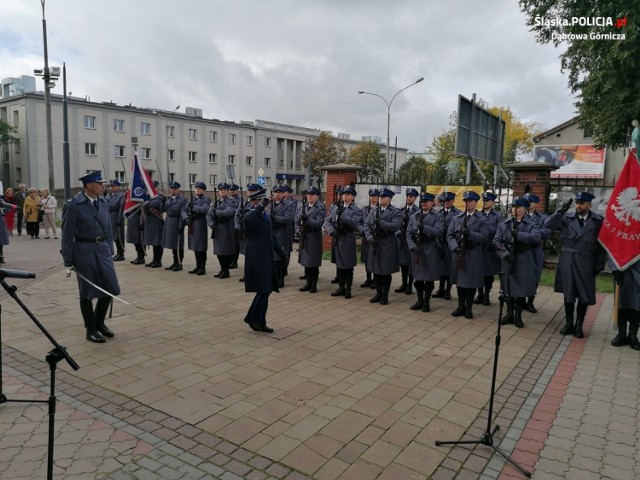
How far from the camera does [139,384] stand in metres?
4.75

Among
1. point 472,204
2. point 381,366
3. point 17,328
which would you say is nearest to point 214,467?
point 381,366

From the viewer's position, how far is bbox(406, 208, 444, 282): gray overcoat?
26.1 feet

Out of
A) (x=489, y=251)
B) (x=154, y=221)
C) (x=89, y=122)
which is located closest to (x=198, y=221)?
(x=154, y=221)

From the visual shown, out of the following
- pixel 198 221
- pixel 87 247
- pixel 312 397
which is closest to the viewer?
pixel 312 397

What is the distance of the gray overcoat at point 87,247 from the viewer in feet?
18.8

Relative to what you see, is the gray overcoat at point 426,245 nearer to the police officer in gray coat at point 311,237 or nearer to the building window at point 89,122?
the police officer in gray coat at point 311,237

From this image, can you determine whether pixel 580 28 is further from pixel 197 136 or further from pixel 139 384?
pixel 197 136

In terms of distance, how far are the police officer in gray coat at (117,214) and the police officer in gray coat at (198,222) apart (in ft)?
7.47

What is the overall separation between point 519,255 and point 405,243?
2.48 metres

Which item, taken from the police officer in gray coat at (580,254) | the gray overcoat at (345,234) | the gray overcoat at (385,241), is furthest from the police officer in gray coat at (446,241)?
the police officer in gray coat at (580,254)

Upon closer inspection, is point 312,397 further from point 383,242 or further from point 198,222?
point 198,222

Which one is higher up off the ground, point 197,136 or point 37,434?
point 197,136

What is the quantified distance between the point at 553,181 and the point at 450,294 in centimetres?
475

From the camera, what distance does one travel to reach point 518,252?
7262 millimetres
